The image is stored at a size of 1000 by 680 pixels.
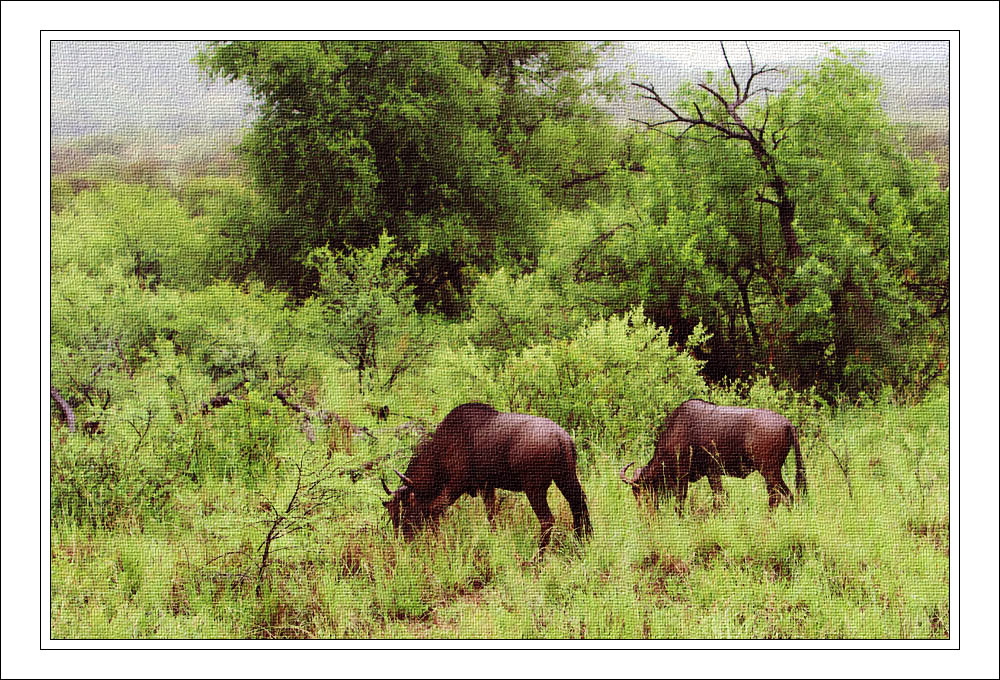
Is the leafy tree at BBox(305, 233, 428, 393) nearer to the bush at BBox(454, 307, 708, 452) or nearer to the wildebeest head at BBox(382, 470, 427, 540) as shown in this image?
the bush at BBox(454, 307, 708, 452)

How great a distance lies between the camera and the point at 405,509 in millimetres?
3260

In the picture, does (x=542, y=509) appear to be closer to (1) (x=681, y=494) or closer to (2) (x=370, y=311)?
(1) (x=681, y=494)

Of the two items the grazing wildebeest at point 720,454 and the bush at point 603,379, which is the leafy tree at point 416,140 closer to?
the bush at point 603,379

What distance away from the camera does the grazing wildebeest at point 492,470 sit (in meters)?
3.24

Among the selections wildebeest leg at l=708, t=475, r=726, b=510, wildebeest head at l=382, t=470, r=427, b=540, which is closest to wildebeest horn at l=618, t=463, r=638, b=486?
wildebeest leg at l=708, t=475, r=726, b=510

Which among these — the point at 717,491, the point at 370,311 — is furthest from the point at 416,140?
the point at 717,491

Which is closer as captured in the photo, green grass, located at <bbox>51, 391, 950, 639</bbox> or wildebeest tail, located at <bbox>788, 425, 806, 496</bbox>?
green grass, located at <bbox>51, 391, 950, 639</bbox>

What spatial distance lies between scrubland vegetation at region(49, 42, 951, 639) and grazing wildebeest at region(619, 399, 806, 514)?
7 cm

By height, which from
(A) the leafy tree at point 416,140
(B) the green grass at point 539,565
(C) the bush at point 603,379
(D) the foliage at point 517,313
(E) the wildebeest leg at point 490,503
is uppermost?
(A) the leafy tree at point 416,140

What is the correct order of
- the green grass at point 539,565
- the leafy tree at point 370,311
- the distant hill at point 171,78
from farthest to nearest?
the leafy tree at point 370,311 < the distant hill at point 171,78 < the green grass at point 539,565

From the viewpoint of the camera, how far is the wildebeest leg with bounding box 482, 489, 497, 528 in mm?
3258

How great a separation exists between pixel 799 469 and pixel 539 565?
1.30 meters

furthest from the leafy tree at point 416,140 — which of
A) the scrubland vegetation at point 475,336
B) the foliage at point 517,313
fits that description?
the foliage at point 517,313

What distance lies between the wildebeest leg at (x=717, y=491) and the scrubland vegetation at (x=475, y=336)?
0.03m
